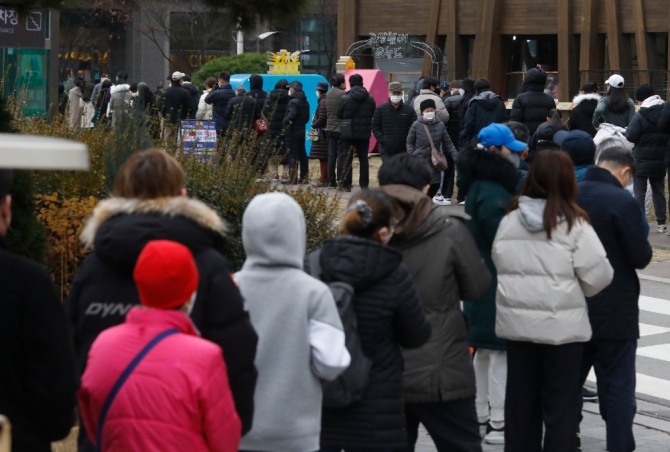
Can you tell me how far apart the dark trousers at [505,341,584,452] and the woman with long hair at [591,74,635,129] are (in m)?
10.4

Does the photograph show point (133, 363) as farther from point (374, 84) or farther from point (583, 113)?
point (374, 84)

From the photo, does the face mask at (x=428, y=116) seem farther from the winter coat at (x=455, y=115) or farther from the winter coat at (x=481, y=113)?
the winter coat at (x=455, y=115)

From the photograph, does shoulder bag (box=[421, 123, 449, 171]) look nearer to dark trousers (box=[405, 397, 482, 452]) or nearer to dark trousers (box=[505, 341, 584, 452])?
dark trousers (box=[505, 341, 584, 452])

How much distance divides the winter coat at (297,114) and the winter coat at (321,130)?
227 millimetres

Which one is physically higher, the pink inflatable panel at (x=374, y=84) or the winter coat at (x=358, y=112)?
the pink inflatable panel at (x=374, y=84)

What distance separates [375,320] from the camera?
5418 mm

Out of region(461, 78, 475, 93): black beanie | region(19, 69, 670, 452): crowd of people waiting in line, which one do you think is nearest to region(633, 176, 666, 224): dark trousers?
region(461, 78, 475, 93): black beanie

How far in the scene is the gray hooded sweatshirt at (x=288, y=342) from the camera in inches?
198

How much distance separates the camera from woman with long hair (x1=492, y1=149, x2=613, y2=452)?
648 cm

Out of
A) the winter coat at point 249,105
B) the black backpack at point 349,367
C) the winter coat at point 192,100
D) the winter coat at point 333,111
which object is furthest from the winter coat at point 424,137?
the black backpack at point 349,367

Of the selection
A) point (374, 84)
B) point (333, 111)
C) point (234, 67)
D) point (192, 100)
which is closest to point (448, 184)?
point (333, 111)

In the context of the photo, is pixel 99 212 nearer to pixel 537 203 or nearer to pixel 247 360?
pixel 247 360

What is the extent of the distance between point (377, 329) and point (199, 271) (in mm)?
1086

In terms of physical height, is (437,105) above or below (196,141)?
above
